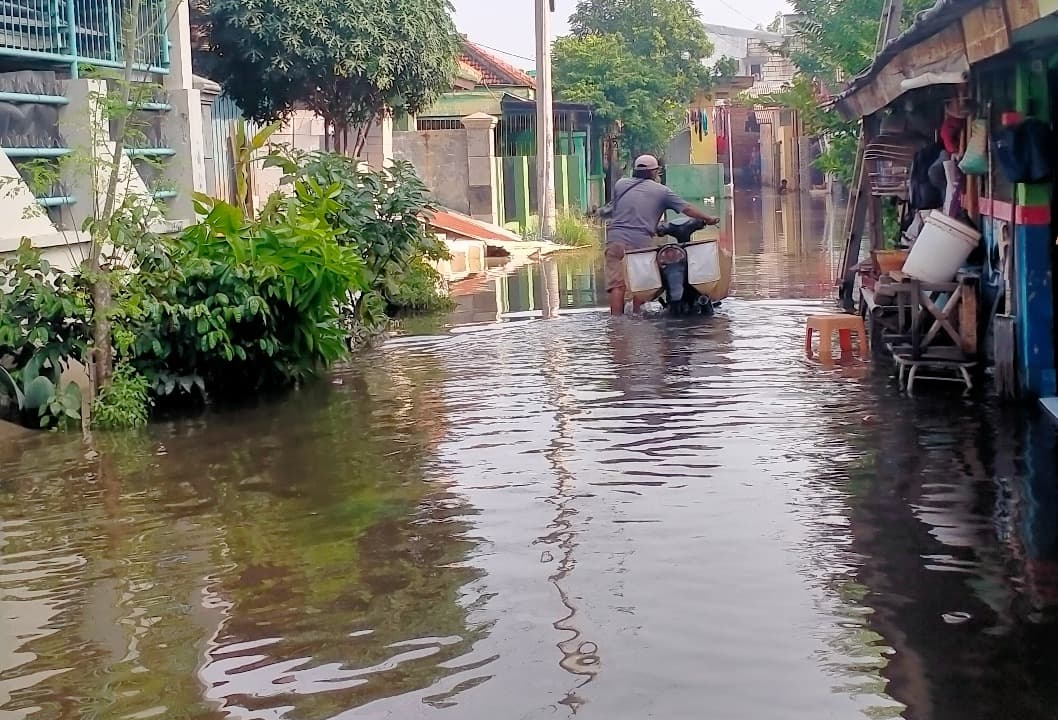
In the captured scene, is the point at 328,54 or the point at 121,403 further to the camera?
the point at 328,54

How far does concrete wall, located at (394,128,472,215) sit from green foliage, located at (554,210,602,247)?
8.16 ft

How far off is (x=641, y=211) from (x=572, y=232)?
13.3 m

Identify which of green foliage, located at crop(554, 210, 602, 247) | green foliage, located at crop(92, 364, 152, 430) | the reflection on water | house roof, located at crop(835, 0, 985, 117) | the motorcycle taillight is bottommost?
green foliage, located at crop(92, 364, 152, 430)

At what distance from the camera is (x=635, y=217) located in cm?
1533

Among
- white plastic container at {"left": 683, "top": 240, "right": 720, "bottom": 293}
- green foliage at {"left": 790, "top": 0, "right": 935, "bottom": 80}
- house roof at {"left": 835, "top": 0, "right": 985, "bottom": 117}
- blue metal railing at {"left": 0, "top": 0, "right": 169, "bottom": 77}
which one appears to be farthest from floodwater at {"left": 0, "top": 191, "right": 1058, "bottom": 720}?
green foliage at {"left": 790, "top": 0, "right": 935, "bottom": 80}

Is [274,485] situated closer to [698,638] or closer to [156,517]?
[156,517]

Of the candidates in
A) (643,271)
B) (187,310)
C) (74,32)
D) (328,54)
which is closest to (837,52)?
(643,271)

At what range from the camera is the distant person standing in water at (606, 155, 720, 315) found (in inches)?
602

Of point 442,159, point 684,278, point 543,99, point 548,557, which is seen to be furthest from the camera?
point 442,159

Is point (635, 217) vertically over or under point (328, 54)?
under

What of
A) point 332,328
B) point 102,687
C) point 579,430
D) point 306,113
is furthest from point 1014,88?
point 306,113

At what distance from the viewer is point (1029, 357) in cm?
907

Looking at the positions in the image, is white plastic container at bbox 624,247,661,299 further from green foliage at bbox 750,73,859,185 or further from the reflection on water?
green foliage at bbox 750,73,859,185

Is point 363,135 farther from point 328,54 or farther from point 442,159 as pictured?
point 328,54
